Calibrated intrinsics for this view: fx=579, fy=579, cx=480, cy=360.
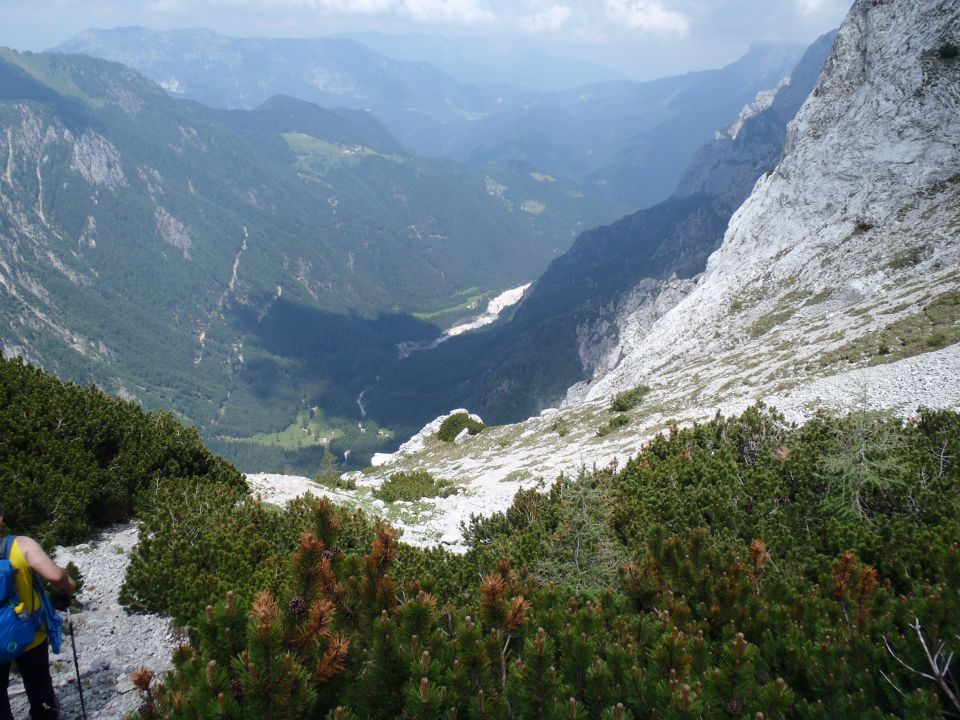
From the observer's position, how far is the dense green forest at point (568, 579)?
564 cm

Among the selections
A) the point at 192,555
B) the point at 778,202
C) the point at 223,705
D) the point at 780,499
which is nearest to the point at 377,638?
the point at 223,705

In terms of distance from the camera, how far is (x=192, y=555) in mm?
11641

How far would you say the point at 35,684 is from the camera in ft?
23.2

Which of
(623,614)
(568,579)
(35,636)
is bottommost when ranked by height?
(623,614)

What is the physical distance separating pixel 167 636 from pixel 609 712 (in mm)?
8522

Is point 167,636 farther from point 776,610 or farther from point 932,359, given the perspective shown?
point 932,359

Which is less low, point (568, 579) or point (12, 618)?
point (12, 618)

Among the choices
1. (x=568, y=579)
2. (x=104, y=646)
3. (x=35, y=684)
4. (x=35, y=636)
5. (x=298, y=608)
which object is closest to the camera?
(x=298, y=608)

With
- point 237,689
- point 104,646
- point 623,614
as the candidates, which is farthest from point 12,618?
point 623,614

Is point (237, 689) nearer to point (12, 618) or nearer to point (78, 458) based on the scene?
point (12, 618)

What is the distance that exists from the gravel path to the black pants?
29.8 inches

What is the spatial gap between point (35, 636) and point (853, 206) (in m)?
53.2

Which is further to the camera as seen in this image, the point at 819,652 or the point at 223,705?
the point at 819,652


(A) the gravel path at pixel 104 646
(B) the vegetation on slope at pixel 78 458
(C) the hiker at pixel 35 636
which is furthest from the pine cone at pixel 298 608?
(B) the vegetation on slope at pixel 78 458
